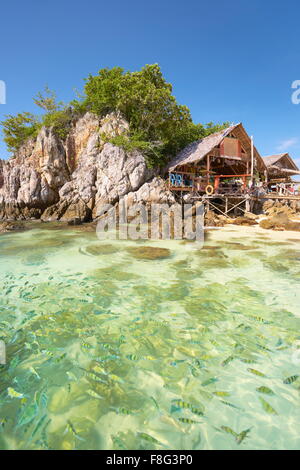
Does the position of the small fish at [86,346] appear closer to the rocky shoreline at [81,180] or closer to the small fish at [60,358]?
the small fish at [60,358]

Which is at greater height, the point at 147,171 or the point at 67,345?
the point at 147,171

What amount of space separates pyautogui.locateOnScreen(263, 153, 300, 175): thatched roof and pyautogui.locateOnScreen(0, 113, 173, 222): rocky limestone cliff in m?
16.7

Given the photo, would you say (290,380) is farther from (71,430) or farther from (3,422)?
(3,422)

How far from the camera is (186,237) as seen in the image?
1139 centimetres

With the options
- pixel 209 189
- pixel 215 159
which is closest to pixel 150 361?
pixel 209 189

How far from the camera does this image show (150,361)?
2721 millimetres

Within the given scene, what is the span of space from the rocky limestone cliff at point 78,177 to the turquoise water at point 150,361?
1516 centimetres

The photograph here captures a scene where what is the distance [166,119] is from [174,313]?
78.4 feet

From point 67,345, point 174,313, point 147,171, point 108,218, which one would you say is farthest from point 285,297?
point 147,171

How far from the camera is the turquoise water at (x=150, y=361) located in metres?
1.90

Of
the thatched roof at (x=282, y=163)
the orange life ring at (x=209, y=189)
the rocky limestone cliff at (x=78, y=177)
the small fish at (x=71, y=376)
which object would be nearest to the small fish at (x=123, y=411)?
the small fish at (x=71, y=376)

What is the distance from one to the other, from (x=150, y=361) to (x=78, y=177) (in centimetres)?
2273
